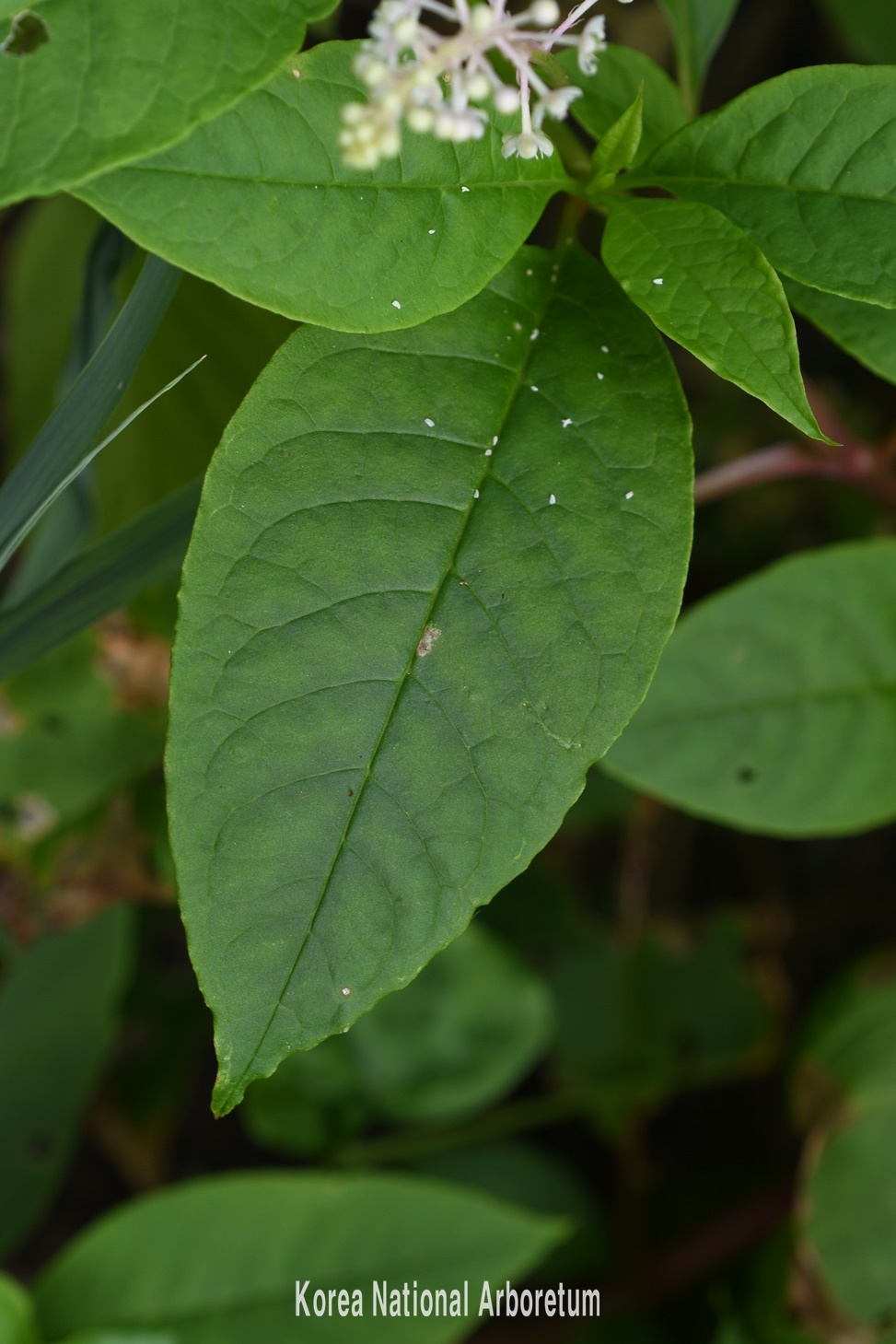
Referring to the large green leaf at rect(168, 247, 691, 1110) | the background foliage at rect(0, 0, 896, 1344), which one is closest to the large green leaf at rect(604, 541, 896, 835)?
the background foliage at rect(0, 0, 896, 1344)

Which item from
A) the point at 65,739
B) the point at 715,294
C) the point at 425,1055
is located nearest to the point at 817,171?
the point at 715,294

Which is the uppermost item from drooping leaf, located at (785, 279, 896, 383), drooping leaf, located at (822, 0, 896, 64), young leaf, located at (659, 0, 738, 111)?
young leaf, located at (659, 0, 738, 111)

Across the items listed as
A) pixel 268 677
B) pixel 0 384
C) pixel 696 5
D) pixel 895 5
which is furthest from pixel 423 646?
pixel 0 384

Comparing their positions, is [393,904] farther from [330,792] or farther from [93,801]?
[93,801]

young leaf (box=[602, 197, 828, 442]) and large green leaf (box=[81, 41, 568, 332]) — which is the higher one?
large green leaf (box=[81, 41, 568, 332])

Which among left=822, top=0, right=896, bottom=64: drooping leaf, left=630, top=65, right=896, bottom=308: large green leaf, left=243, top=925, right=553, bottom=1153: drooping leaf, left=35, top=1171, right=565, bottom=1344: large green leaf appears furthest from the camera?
left=243, top=925, right=553, bottom=1153: drooping leaf

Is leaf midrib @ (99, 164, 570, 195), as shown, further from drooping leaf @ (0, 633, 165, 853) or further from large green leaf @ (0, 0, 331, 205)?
drooping leaf @ (0, 633, 165, 853)
